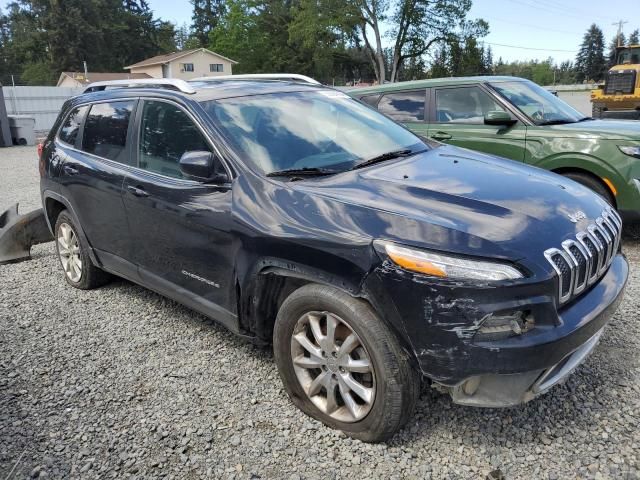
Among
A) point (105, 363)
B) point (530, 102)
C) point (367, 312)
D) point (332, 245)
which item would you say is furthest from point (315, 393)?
point (530, 102)

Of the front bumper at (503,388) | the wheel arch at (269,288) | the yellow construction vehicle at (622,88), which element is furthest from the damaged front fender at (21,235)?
the yellow construction vehicle at (622,88)

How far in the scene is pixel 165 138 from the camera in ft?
11.8

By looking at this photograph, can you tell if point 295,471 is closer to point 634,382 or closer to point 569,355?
point 569,355

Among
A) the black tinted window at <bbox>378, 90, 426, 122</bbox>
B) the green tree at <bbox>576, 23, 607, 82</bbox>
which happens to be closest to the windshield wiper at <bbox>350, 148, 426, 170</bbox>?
the black tinted window at <bbox>378, 90, 426, 122</bbox>

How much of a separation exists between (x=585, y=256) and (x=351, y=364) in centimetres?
125

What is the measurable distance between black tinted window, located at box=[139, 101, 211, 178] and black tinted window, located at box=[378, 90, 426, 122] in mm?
3674

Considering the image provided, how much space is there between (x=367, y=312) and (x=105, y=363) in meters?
2.10

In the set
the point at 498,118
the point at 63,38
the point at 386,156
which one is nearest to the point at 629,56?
the point at 498,118

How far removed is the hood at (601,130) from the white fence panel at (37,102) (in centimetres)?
2267

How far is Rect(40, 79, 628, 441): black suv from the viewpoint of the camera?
2.26 meters

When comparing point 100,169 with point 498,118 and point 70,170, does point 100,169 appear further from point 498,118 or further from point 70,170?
point 498,118

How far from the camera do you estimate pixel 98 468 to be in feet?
8.49

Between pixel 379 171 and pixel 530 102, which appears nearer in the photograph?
pixel 379 171

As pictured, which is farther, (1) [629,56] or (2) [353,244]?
(1) [629,56]
